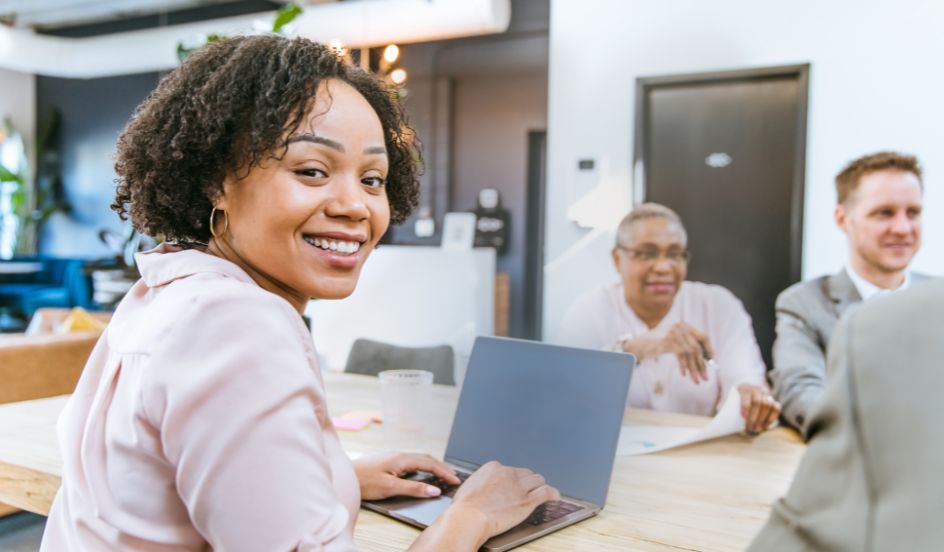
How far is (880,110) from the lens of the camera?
101 inches

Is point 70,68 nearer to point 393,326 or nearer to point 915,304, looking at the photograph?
point 393,326

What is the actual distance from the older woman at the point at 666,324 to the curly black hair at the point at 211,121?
5.95 ft

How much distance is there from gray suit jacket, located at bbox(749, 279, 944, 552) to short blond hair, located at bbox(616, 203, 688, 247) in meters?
2.52

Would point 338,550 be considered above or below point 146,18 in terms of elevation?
below

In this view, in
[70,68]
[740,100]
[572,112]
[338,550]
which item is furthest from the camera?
[70,68]

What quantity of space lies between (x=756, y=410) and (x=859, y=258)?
4.14ft

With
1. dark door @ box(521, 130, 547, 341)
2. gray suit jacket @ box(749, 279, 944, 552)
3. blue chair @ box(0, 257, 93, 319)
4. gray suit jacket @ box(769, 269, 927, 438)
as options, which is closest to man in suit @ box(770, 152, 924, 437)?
gray suit jacket @ box(769, 269, 927, 438)

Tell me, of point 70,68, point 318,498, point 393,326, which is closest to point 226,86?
point 318,498

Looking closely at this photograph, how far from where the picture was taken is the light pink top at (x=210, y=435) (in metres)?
0.65

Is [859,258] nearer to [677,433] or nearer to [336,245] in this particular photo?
[677,433]

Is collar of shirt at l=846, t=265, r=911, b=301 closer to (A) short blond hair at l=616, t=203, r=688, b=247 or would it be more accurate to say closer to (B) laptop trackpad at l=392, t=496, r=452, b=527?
(A) short blond hair at l=616, t=203, r=688, b=247

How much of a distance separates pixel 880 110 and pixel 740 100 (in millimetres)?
514

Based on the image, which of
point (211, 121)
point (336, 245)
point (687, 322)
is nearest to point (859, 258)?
point (687, 322)

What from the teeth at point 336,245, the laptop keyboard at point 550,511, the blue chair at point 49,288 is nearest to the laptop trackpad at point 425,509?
the laptop keyboard at point 550,511
